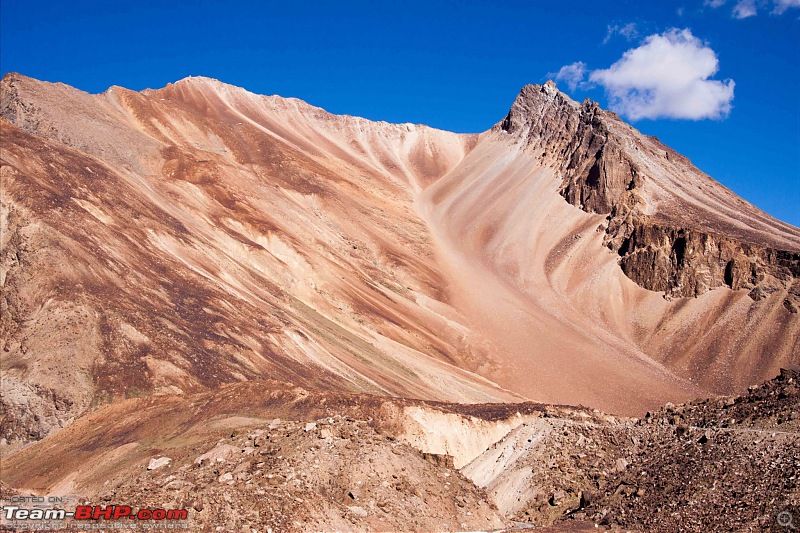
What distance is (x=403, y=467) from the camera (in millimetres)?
17453

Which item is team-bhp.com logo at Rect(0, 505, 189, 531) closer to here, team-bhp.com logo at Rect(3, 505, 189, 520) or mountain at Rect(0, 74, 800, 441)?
team-bhp.com logo at Rect(3, 505, 189, 520)

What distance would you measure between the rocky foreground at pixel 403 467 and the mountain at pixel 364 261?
393 centimetres

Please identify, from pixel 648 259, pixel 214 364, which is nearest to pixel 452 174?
pixel 648 259

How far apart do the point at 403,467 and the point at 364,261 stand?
49.6 metres

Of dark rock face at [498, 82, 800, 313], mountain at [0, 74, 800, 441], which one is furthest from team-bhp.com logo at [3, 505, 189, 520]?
dark rock face at [498, 82, 800, 313]

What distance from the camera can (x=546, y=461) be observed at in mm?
20844

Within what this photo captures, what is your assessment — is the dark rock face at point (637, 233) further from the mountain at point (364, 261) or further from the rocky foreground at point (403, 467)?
the rocky foreground at point (403, 467)

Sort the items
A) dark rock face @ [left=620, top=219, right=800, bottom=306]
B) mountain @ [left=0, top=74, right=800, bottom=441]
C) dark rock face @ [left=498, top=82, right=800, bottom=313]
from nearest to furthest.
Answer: mountain @ [left=0, top=74, right=800, bottom=441]
dark rock face @ [left=620, top=219, right=800, bottom=306]
dark rock face @ [left=498, top=82, right=800, bottom=313]

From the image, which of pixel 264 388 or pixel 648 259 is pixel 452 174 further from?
pixel 264 388

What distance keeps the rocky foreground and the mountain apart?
12.9 ft

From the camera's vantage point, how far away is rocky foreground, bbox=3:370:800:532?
1519 centimetres

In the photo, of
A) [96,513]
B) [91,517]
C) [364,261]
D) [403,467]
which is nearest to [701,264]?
[364,261]

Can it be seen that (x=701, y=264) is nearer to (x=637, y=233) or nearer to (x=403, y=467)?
(x=637, y=233)

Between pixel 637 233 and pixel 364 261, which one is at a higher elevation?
pixel 637 233
